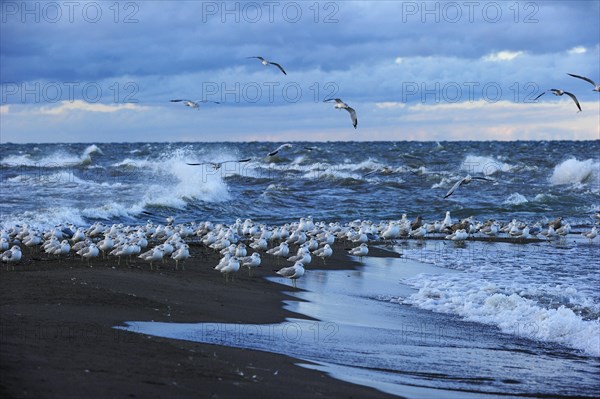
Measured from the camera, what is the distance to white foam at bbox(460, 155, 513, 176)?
2170 inches

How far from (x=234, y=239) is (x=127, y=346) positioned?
37.1ft

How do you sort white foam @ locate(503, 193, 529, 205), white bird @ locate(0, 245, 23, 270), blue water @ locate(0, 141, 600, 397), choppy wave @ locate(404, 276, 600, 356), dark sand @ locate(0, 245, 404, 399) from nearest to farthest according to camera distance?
dark sand @ locate(0, 245, 404, 399)
blue water @ locate(0, 141, 600, 397)
choppy wave @ locate(404, 276, 600, 356)
white bird @ locate(0, 245, 23, 270)
white foam @ locate(503, 193, 529, 205)

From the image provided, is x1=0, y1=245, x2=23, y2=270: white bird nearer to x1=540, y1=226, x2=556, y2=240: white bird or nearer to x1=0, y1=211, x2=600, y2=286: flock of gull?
x1=0, y1=211, x2=600, y2=286: flock of gull

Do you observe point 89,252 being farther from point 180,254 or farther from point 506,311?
point 506,311

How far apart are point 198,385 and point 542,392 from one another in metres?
3.33

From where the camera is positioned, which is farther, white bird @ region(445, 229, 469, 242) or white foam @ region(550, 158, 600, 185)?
white foam @ region(550, 158, 600, 185)

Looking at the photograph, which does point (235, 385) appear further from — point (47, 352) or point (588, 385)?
point (588, 385)

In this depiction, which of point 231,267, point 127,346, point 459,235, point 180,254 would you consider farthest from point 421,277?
point 127,346

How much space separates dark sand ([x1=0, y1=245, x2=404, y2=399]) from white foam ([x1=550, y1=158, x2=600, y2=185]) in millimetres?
37620

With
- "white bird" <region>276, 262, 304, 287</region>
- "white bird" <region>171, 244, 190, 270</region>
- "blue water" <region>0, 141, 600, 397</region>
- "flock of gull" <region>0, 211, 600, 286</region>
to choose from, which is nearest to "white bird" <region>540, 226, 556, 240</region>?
"flock of gull" <region>0, 211, 600, 286</region>

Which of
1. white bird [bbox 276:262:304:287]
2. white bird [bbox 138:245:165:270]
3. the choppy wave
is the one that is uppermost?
white bird [bbox 138:245:165:270]

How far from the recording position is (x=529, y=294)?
1440 centimetres

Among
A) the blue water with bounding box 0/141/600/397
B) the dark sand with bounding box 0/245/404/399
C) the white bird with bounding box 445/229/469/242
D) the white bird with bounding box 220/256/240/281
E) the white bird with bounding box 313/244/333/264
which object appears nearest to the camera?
the dark sand with bounding box 0/245/404/399

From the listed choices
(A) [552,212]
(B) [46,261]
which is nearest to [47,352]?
(B) [46,261]
